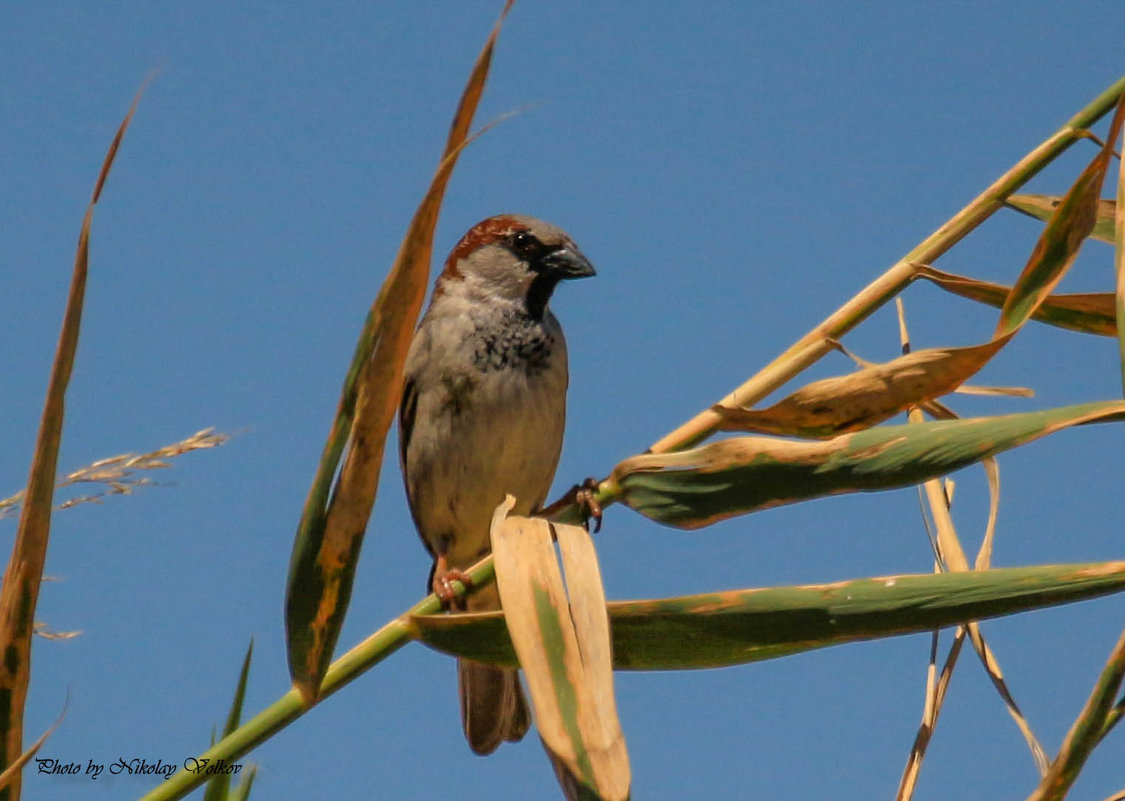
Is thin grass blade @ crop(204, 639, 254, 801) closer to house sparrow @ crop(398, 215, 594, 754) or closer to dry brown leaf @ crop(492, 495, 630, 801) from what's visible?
dry brown leaf @ crop(492, 495, 630, 801)

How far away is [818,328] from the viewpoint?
1734 mm

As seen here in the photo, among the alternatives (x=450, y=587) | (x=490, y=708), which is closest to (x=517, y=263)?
(x=490, y=708)

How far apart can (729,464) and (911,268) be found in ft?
1.66

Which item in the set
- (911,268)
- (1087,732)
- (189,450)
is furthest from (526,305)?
(1087,732)

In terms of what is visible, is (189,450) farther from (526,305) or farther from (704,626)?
(526,305)

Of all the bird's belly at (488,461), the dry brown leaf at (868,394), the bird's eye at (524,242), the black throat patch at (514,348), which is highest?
the bird's eye at (524,242)

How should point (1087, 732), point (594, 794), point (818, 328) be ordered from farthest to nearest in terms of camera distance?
point (818, 328) < point (1087, 732) < point (594, 794)

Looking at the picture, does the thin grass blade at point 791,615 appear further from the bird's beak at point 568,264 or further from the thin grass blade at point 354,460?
the bird's beak at point 568,264

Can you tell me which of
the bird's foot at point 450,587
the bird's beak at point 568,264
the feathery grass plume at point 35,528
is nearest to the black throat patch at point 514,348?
the bird's beak at point 568,264

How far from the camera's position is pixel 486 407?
3.19m

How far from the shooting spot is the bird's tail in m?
3.09

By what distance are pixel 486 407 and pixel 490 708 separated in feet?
2.35

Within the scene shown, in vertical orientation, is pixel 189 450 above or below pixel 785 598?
above

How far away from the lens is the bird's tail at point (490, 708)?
309 cm
